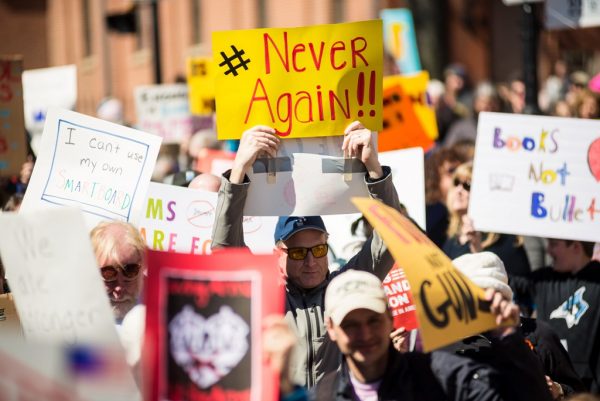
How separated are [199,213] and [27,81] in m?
5.71

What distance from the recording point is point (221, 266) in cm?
350

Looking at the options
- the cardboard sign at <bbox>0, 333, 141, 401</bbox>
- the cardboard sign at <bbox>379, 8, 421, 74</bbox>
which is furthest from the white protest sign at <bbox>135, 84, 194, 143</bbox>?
the cardboard sign at <bbox>0, 333, 141, 401</bbox>

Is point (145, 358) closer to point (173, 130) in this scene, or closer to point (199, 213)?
point (199, 213)

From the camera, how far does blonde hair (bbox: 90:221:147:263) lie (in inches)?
177

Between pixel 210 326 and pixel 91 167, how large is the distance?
6.72ft

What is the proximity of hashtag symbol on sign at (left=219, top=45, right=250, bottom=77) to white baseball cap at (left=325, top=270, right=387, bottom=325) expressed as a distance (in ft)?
5.10

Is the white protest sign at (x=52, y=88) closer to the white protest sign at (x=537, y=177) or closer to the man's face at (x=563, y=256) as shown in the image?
the white protest sign at (x=537, y=177)

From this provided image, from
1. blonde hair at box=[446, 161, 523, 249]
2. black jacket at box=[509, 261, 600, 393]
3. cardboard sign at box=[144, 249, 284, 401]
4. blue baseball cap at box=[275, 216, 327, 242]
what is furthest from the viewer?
blonde hair at box=[446, 161, 523, 249]

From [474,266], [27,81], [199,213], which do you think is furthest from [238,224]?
[27,81]

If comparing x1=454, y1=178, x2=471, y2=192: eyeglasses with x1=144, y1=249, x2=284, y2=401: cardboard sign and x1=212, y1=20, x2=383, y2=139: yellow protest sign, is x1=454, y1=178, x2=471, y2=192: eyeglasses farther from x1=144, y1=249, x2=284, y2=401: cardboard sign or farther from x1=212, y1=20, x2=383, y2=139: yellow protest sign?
x1=144, y1=249, x2=284, y2=401: cardboard sign

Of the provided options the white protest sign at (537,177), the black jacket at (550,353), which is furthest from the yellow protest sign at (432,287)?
the white protest sign at (537,177)

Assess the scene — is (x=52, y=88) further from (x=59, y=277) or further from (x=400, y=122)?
(x=59, y=277)

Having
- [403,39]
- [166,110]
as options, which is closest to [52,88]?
[166,110]

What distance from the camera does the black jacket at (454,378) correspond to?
360 cm
